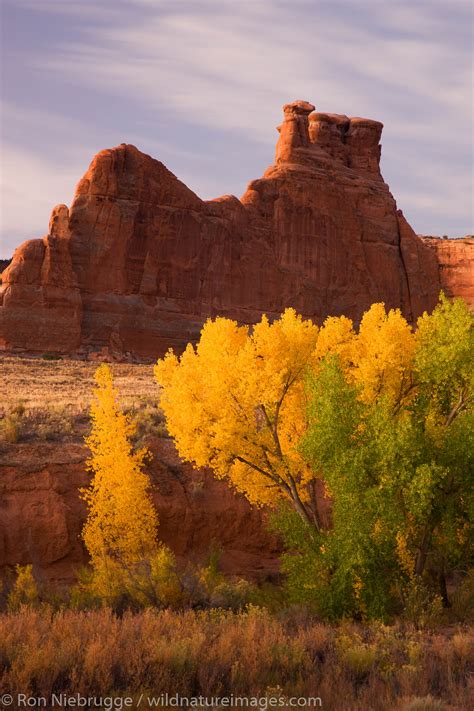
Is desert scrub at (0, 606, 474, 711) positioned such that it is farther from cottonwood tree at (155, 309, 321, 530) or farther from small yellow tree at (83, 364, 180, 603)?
small yellow tree at (83, 364, 180, 603)

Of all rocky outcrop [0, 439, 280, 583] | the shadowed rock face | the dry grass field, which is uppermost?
the shadowed rock face

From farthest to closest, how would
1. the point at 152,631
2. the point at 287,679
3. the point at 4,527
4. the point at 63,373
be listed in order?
1. the point at 63,373
2. the point at 4,527
3. the point at 152,631
4. the point at 287,679

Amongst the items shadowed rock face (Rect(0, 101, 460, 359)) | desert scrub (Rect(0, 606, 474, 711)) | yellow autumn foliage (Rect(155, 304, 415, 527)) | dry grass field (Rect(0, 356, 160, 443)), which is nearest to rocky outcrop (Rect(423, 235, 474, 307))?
shadowed rock face (Rect(0, 101, 460, 359))

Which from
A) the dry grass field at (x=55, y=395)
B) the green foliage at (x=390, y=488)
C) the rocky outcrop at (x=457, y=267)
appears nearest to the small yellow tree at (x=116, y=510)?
the green foliage at (x=390, y=488)

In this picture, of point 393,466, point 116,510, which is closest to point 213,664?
point 393,466

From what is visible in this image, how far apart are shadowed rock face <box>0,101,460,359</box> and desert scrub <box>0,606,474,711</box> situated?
53.2 metres

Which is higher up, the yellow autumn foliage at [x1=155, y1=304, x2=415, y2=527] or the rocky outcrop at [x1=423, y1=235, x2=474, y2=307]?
the rocky outcrop at [x1=423, y1=235, x2=474, y2=307]

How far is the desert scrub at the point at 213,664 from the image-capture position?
33.6ft

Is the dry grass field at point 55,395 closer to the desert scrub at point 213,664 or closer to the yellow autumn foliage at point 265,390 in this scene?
the yellow autumn foliage at point 265,390

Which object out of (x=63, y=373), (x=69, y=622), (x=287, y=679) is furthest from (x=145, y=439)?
(x=63, y=373)

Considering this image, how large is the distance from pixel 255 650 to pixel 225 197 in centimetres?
6808

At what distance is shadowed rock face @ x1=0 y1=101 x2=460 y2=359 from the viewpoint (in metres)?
65.2

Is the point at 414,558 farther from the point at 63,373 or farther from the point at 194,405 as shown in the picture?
the point at 63,373

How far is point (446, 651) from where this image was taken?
13.4 metres
